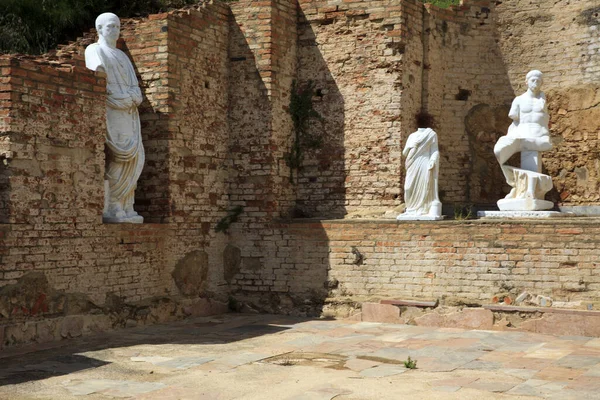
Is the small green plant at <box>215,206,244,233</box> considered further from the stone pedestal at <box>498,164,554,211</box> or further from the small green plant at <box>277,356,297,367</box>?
the small green plant at <box>277,356,297,367</box>

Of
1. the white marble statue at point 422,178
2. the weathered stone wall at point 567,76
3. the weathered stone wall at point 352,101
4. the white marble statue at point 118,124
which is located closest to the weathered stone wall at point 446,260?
the white marble statue at point 422,178

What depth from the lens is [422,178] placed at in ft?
38.1

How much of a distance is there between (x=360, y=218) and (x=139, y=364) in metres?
5.25

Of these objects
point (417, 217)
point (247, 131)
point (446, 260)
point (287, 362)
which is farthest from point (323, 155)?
point (287, 362)

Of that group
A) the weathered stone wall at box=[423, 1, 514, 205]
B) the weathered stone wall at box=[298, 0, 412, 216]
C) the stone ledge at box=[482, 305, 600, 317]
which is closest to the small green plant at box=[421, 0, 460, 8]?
the weathered stone wall at box=[423, 1, 514, 205]

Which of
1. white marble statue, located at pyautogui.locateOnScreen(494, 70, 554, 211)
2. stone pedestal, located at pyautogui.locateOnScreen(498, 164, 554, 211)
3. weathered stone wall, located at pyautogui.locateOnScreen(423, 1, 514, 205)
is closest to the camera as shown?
stone pedestal, located at pyautogui.locateOnScreen(498, 164, 554, 211)

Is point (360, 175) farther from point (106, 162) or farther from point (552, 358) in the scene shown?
point (552, 358)

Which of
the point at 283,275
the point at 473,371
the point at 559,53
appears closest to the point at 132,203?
the point at 283,275

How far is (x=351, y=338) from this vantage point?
10125 mm

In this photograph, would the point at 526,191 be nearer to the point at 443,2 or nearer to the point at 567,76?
the point at 567,76

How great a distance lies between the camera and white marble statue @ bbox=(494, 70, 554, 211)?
39.1ft

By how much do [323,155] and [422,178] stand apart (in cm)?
231

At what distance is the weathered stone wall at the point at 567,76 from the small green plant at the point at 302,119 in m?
3.77

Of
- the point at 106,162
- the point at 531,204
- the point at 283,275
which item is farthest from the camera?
the point at 283,275
